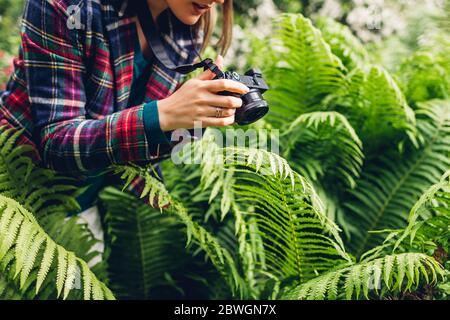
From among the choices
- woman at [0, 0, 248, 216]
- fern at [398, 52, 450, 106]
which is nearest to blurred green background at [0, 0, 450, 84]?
fern at [398, 52, 450, 106]

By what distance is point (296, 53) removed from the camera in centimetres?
175

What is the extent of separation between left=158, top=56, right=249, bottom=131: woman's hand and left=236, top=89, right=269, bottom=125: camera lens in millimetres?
27

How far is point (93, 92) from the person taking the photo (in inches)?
44.4

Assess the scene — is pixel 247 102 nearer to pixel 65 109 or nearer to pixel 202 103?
pixel 202 103

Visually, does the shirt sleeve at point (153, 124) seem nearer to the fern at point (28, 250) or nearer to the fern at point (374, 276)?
the fern at point (28, 250)

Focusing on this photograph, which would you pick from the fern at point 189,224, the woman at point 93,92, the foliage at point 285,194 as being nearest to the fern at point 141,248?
the foliage at point 285,194

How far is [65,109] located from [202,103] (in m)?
0.34

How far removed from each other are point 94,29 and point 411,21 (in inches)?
119

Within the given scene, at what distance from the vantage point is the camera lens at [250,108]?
0.94 meters

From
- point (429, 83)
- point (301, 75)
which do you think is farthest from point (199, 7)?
point (429, 83)

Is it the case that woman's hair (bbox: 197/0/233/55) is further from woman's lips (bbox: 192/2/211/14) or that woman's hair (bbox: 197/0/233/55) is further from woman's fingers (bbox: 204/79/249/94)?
woman's fingers (bbox: 204/79/249/94)

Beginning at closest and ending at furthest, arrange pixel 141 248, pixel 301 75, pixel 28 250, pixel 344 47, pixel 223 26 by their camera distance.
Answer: pixel 28 250 < pixel 223 26 < pixel 141 248 < pixel 301 75 < pixel 344 47

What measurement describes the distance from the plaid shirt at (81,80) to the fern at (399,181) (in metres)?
0.82
